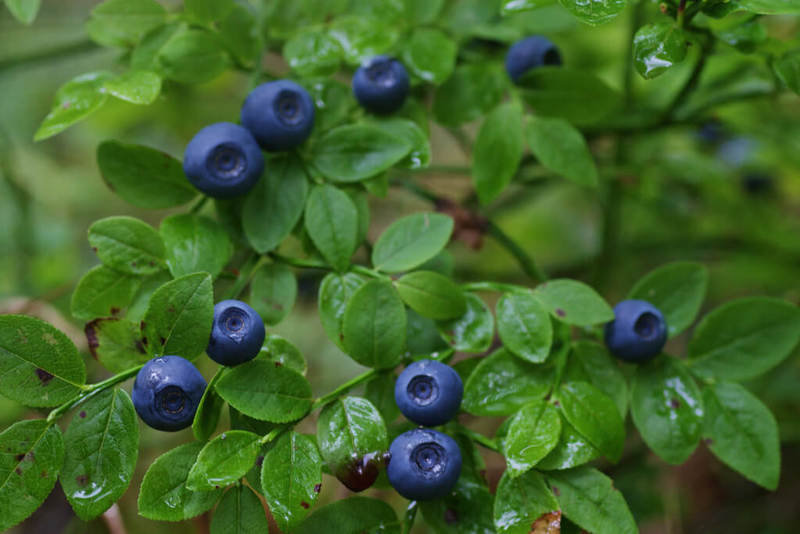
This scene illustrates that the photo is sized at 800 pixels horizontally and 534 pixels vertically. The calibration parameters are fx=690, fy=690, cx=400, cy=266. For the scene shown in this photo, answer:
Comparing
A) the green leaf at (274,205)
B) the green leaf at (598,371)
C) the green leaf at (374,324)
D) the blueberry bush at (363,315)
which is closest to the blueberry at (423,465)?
the blueberry bush at (363,315)

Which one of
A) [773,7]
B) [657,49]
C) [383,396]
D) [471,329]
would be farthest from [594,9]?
[383,396]

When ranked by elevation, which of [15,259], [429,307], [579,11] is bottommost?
[15,259]

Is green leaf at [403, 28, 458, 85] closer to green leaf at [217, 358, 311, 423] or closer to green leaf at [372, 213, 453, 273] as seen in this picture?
green leaf at [372, 213, 453, 273]

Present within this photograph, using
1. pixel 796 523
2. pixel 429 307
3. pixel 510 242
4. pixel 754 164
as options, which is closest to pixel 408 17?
pixel 510 242

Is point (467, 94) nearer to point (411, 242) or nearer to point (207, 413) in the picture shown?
point (411, 242)

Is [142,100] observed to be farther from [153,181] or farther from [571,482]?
[571,482]

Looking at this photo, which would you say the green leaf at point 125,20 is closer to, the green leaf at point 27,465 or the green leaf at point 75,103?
the green leaf at point 75,103
